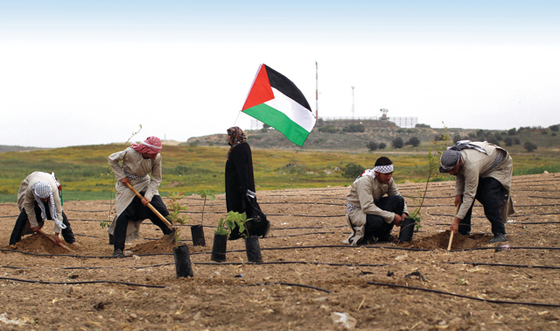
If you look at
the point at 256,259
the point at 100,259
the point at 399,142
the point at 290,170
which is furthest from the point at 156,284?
the point at 399,142

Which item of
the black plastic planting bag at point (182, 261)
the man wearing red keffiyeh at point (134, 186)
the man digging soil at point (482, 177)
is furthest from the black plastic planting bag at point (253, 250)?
the man digging soil at point (482, 177)

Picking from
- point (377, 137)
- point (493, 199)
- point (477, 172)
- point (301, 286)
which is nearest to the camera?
point (301, 286)

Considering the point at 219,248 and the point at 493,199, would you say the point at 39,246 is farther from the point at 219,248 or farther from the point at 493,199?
the point at 493,199

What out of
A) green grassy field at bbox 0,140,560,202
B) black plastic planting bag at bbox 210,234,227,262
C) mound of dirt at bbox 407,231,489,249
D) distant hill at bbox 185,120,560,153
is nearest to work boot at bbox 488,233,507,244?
mound of dirt at bbox 407,231,489,249

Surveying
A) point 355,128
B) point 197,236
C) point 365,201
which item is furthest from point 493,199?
point 355,128

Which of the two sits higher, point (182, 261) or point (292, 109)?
point (292, 109)

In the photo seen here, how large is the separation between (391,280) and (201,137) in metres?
82.2

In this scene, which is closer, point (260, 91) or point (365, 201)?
point (365, 201)

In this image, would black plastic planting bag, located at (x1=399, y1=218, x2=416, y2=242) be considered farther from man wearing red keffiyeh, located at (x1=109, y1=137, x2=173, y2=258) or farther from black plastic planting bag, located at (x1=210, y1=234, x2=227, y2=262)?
man wearing red keffiyeh, located at (x1=109, y1=137, x2=173, y2=258)

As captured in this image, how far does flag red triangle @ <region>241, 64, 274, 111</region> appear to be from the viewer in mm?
6034

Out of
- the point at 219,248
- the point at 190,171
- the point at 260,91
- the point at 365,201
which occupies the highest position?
the point at 260,91

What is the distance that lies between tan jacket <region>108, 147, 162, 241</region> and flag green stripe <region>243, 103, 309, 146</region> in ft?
4.80

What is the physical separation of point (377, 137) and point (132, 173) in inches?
2600

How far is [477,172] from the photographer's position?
522 cm
